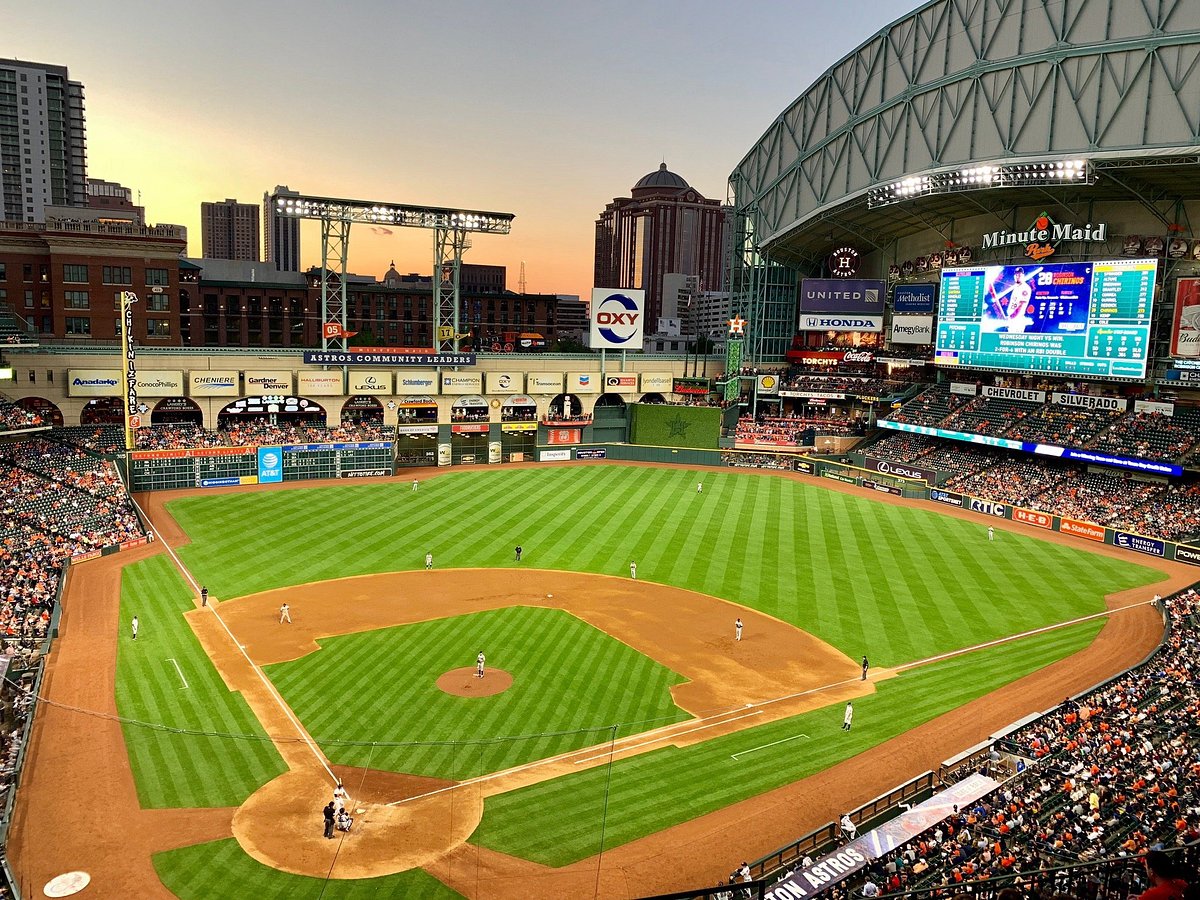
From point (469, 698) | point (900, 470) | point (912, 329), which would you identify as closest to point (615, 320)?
point (912, 329)

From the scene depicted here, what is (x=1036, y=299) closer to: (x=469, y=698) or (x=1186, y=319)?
(x=1186, y=319)

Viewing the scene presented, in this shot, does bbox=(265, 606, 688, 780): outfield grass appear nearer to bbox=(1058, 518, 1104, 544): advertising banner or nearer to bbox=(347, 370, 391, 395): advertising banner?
bbox=(1058, 518, 1104, 544): advertising banner

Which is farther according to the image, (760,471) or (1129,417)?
(760,471)

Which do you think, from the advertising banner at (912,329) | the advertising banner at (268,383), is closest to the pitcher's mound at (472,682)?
the advertising banner at (268,383)

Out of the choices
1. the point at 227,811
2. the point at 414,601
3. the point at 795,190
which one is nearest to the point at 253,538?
the point at 414,601

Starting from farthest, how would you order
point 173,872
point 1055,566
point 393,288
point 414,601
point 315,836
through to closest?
point 393,288, point 1055,566, point 414,601, point 315,836, point 173,872

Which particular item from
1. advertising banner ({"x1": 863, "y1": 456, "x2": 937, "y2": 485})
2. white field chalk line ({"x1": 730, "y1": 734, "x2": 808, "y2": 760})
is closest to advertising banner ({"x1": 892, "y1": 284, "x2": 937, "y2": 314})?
advertising banner ({"x1": 863, "y1": 456, "x2": 937, "y2": 485})

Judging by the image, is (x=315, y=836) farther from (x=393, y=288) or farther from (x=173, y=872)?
(x=393, y=288)
